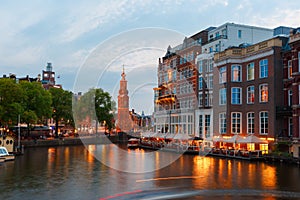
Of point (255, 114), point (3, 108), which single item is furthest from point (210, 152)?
point (3, 108)

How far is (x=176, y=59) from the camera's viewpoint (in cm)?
8362

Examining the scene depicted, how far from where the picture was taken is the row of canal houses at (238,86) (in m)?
50.2

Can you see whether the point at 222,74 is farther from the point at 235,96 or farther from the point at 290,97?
the point at 290,97

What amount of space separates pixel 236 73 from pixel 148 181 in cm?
3364

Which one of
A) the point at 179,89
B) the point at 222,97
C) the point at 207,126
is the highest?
the point at 179,89

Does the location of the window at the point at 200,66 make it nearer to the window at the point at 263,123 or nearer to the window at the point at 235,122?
the window at the point at 235,122

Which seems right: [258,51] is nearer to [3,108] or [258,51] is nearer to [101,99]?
[3,108]

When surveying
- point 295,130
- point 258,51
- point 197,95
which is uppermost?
point 258,51

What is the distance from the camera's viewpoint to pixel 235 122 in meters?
57.9

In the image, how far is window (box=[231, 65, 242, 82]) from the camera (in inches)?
2308

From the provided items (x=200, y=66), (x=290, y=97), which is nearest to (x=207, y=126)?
(x=200, y=66)

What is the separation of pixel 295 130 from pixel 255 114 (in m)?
9.95

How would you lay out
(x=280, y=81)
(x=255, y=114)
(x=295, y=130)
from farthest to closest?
(x=255, y=114)
(x=280, y=81)
(x=295, y=130)

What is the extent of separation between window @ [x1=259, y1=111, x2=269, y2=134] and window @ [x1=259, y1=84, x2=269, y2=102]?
6.49 feet
